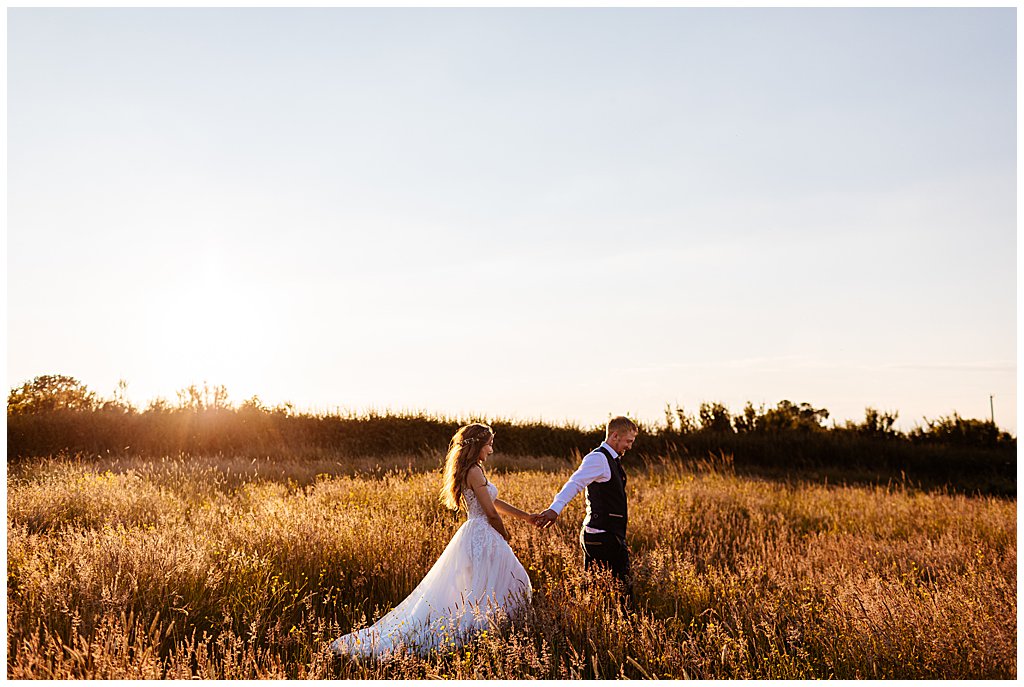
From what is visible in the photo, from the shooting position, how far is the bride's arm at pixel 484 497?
5.60 m

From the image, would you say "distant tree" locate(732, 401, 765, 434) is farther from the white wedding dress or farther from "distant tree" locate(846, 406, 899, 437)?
the white wedding dress

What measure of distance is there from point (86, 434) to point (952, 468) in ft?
76.3

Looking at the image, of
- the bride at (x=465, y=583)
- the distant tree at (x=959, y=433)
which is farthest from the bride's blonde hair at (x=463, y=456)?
the distant tree at (x=959, y=433)

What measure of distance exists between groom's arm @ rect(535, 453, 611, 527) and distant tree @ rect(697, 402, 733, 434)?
19094 millimetres

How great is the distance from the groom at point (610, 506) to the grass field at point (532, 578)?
1.09 feet

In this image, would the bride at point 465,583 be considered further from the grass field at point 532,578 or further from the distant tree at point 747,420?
the distant tree at point 747,420

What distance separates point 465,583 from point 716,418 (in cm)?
2031

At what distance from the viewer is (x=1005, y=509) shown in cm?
1197

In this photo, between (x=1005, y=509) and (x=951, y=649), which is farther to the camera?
(x=1005, y=509)

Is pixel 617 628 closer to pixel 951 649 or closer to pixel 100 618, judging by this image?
pixel 951 649

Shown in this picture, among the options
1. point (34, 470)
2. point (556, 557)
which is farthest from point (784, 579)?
point (34, 470)

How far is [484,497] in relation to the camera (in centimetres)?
559

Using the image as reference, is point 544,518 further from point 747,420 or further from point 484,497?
point 747,420

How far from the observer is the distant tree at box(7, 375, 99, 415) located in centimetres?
1892
